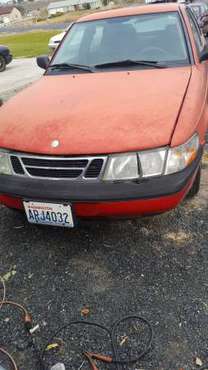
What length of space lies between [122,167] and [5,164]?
88 centimetres

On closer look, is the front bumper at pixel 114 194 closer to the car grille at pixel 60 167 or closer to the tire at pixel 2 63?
the car grille at pixel 60 167

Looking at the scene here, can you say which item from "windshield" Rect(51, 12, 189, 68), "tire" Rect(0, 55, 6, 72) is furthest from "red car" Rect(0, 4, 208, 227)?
"tire" Rect(0, 55, 6, 72)

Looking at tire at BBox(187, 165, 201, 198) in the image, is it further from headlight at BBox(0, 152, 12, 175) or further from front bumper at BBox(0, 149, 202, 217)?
headlight at BBox(0, 152, 12, 175)

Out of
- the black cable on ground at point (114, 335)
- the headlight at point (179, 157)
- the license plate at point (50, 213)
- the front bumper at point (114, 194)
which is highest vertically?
the headlight at point (179, 157)

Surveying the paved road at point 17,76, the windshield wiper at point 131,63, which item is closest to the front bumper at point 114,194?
the windshield wiper at point 131,63

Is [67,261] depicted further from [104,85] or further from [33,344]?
[104,85]

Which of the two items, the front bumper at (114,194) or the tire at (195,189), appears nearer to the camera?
the front bumper at (114,194)

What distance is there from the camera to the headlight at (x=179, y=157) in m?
2.34

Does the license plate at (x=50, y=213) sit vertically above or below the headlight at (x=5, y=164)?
below

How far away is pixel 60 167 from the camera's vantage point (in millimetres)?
2406

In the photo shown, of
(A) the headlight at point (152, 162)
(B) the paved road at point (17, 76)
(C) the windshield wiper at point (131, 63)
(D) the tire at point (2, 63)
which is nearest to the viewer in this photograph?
(A) the headlight at point (152, 162)

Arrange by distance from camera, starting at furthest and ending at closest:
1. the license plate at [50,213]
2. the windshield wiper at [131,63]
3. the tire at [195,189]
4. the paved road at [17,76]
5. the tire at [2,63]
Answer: the tire at [2,63], the paved road at [17,76], the windshield wiper at [131,63], the tire at [195,189], the license plate at [50,213]

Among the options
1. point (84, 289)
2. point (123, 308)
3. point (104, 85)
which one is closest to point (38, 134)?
point (104, 85)

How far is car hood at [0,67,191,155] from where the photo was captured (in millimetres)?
2357
